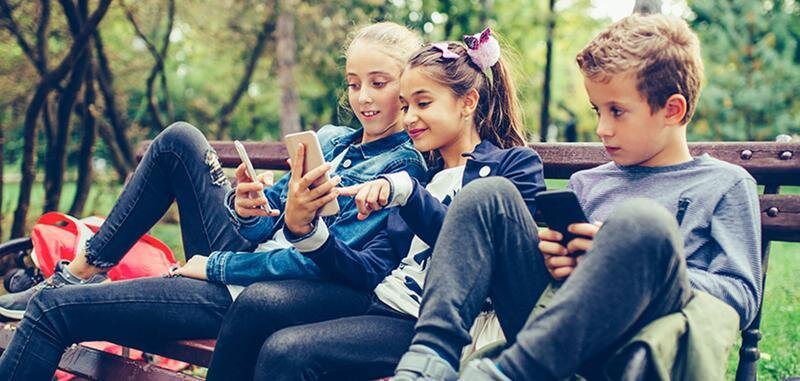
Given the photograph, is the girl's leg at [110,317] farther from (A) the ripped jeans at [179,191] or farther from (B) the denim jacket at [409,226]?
(B) the denim jacket at [409,226]

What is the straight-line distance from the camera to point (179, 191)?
297 centimetres

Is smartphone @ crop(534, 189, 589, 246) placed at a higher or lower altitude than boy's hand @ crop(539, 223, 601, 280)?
higher

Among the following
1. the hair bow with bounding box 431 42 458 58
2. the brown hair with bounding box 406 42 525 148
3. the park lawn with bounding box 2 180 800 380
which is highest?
the hair bow with bounding box 431 42 458 58

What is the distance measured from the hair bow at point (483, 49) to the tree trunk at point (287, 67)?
9.50 m

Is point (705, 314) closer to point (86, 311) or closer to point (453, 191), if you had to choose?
point (453, 191)

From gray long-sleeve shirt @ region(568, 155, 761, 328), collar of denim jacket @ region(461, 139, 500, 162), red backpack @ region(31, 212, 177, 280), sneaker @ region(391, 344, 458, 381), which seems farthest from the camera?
red backpack @ region(31, 212, 177, 280)

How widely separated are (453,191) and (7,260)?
3.43m

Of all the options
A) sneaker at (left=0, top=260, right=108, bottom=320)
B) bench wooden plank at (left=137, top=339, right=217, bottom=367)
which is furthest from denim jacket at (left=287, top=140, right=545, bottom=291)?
sneaker at (left=0, top=260, right=108, bottom=320)

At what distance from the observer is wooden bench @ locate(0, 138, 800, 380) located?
2.41m

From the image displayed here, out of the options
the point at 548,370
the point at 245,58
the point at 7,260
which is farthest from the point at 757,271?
the point at 245,58

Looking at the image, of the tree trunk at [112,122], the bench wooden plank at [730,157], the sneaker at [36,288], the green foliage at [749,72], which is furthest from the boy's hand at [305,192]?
the green foliage at [749,72]

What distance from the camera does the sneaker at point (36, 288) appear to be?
9.62 feet

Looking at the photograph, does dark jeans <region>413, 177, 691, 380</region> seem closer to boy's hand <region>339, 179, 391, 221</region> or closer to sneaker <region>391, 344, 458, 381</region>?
sneaker <region>391, 344, 458, 381</region>

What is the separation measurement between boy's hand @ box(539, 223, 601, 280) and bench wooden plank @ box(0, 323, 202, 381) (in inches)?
53.6
